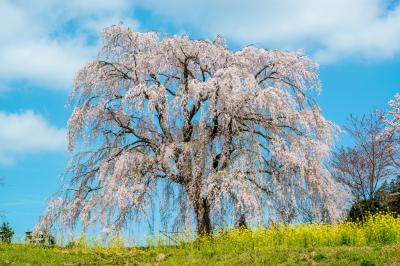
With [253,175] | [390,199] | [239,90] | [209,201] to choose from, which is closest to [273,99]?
[239,90]

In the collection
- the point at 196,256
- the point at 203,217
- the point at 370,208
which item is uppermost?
the point at 370,208

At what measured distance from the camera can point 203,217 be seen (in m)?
20.3

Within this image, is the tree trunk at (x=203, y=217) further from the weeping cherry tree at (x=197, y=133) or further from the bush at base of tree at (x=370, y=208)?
the bush at base of tree at (x=370, y=208)

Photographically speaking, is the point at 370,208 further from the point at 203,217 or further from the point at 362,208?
the point at 203,217

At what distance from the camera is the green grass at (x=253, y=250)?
14493mm

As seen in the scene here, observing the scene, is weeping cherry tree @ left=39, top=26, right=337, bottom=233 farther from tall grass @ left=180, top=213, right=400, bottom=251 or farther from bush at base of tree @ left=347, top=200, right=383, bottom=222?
bush at base of tree @ left=347, top=200, right=383, bottom=222

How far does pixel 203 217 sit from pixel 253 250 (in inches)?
158

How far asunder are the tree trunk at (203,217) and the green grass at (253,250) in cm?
84

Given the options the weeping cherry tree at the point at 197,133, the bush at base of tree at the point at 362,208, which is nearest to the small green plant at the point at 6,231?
the weeping cherry tree at the point at 197,133

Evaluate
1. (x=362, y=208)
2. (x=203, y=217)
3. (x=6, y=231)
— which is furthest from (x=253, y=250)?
(x=362, y=208)

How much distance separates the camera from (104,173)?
68.6 ft

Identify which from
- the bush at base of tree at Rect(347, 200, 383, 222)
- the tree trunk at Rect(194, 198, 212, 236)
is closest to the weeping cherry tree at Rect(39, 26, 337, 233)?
the tree trunk at Rect(194, 198, 212, 236)

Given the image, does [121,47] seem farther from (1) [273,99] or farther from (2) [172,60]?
(1) [273,99]

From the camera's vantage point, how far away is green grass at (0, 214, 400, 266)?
14493 millimetres
